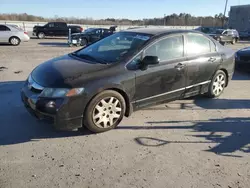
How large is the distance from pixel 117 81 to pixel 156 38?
1.20 m

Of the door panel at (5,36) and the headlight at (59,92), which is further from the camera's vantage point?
the door panel at (5,36)

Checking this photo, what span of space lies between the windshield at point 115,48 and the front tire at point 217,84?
6.83 feet

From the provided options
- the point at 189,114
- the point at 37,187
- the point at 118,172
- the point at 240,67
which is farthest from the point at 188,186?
the point at 240,67

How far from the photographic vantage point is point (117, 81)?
4.17 metres

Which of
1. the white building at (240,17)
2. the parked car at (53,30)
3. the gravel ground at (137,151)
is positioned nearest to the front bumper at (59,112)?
the gravel ground at (137,151)

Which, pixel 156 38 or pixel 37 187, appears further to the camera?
pixel 156 38

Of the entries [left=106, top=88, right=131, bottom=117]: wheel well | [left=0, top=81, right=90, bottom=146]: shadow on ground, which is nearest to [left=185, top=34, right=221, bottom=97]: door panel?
[left=106, top=88, right=131, bottom=117]: wheel well

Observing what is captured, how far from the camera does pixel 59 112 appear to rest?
376 cm

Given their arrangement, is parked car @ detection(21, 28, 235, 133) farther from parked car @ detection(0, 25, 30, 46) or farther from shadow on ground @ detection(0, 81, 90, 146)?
parked car @ detection(0, 25, 30, 46)

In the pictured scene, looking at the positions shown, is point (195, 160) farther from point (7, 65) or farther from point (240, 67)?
point (7, 65)

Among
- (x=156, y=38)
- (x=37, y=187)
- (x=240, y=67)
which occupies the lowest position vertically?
(x=37, y=187)

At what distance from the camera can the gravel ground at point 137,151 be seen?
304 cm

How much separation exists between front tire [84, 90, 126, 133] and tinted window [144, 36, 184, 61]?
39.7 inches

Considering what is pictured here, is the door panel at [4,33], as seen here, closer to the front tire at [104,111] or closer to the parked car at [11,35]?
the parked car at [11,35]
